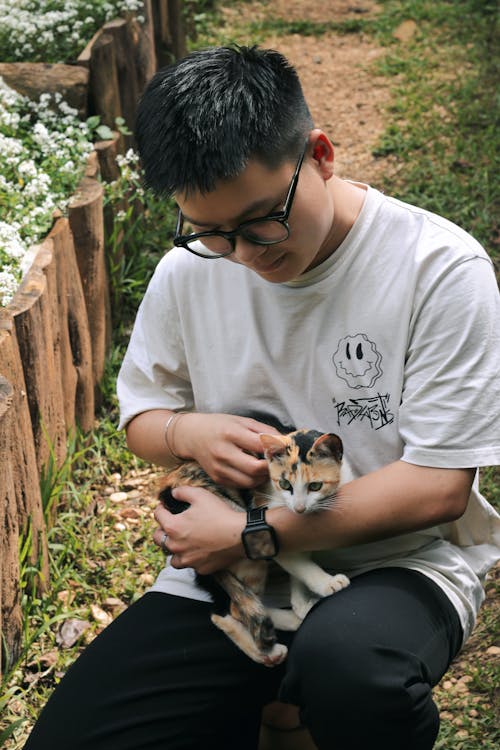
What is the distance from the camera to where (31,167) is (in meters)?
4.21

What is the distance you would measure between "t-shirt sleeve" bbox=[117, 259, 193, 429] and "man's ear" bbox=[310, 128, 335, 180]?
56 cm

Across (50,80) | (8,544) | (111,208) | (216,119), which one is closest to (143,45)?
(50,80)

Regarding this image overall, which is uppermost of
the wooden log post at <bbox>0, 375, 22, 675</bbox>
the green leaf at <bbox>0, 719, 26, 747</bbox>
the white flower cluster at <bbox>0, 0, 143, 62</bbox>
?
the white flower cluster at <bbox>0, 0, 143, 62</bbox>

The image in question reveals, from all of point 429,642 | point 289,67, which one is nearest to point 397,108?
point 289,67

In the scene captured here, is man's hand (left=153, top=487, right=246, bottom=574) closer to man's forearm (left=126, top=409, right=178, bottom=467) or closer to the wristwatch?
the wristwatch

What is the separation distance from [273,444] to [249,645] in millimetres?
496

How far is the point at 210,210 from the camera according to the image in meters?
2.12

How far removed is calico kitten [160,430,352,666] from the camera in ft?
7.46

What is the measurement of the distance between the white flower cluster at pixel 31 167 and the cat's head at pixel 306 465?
154 cm

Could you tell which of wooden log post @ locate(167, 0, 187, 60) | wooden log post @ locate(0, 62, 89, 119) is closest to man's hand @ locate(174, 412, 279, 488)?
wooden log post @ locate(0, 62, 89, 119)

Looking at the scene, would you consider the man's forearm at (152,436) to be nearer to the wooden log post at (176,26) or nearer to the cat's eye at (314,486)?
the cat's eye at (314,486)

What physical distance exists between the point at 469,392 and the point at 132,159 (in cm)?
299

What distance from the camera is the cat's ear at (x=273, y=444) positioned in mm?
2311

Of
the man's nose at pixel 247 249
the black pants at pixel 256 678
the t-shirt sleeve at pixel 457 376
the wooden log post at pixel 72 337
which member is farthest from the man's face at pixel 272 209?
the wooden log post at pixel 72 337
